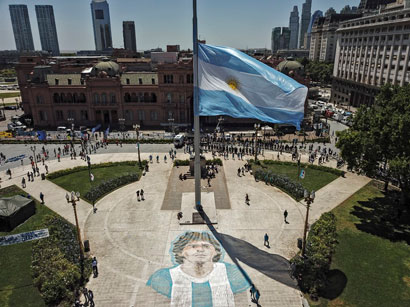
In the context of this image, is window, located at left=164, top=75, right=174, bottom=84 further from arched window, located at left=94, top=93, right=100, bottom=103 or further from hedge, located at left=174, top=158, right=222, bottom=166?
hedge, located at left=174, top=158, right=222, bottom=166

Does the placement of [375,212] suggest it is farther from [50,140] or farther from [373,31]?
[373,31]

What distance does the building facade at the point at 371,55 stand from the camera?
70438mm

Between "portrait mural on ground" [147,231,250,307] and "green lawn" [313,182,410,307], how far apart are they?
662 centimetres

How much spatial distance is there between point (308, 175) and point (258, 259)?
21.9 metres

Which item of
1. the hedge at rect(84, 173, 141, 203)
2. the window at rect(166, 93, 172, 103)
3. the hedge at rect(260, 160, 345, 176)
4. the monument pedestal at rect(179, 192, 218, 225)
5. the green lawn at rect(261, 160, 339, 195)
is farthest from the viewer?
the window at rect(166, 93, 172, 103)

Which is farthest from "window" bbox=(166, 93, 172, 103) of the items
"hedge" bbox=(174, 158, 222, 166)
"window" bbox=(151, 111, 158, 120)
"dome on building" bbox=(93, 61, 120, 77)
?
"hedge" bbox=(174, 158, 222, 166)

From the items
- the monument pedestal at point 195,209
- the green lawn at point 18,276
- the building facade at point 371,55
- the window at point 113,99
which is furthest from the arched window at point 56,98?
the building facade at point 371,55

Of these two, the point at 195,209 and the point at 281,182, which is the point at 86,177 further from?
the point at 281,182

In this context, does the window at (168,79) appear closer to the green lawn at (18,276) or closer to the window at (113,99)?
the window at (113,99)

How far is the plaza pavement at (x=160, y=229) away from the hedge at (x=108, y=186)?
896 millimetres

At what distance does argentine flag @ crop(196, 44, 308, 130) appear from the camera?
2386 centimetres

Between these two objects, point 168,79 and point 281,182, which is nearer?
point 281,182

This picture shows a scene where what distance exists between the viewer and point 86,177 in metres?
43.8

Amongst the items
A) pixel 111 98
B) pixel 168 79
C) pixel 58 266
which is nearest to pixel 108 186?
pixel 58 266
